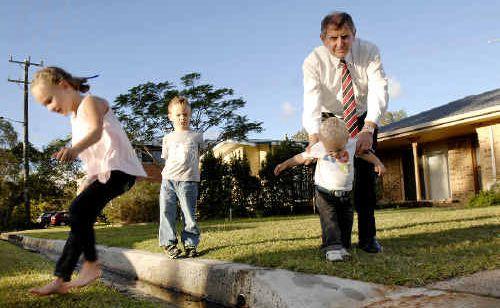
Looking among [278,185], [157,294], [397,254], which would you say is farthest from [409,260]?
[278,185]

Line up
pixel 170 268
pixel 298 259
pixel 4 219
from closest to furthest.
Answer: pixel 298 259 < pixel 170 268 < pixel 4 219

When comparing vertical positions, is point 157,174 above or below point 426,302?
above

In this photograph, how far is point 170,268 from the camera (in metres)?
4.23

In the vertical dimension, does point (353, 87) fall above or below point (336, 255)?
above

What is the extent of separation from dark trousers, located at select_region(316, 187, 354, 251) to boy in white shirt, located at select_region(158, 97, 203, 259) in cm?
142

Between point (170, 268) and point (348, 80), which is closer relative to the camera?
point (348, 80)

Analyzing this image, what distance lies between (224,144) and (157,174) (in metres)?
10.7

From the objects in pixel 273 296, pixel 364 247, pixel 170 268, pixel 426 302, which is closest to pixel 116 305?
pixel 273 296

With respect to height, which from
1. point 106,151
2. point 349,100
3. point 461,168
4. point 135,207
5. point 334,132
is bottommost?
point 135,207

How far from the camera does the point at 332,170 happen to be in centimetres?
370

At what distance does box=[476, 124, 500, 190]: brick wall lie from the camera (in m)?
15.5

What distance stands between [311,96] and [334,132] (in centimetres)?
46

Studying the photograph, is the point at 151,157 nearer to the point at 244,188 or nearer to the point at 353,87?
the point at 244,188

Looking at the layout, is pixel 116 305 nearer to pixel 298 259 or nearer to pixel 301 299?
pixel 301 299
